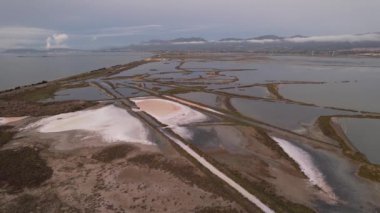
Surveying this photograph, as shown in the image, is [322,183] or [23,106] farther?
[23,106]

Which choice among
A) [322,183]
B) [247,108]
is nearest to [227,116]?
[247,108]

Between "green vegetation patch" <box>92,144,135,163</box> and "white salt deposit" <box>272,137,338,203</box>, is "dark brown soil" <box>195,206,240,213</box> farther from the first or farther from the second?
"green vegetation patch" <box>92,144,135,163</box>

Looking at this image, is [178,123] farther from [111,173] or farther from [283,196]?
[283,196]

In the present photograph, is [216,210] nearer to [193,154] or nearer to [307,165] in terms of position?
[193,154]

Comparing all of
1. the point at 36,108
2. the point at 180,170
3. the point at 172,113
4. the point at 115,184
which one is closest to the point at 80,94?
the point at 36,108

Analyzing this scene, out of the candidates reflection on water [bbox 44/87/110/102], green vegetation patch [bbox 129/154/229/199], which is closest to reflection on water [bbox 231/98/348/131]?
green vegetation patch [bbox 129/154/229/199]

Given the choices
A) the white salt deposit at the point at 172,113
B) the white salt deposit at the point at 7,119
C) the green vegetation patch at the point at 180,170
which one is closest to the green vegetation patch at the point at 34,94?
the white salt deposit at the point at 7,119
